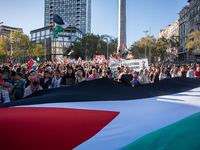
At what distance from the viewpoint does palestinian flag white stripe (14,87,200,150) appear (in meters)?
2.35

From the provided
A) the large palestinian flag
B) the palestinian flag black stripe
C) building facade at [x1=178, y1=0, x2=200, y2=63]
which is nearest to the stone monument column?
the palestinian flag black stripe

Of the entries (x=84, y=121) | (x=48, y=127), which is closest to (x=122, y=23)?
(x=84, y=121)

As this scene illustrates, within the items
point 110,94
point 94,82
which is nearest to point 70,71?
point 94,82

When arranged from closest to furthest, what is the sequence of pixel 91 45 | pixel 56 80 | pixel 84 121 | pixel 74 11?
pixel 84 121, pixel 56 80, pixel 91 45, pixel 74 11

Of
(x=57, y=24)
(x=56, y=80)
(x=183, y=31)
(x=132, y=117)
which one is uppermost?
(x=183, y=31)

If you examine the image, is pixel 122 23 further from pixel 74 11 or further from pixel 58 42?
pixel 74 11

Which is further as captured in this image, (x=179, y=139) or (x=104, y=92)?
(x=104, y=92)

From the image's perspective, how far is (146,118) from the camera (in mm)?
2682

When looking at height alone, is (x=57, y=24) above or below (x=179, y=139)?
above

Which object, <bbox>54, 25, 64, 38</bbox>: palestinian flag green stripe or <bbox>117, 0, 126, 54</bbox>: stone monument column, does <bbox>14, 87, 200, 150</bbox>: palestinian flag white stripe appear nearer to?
<bbox>54, 25, 64, 38</bbox>: palestinian flag green stripe

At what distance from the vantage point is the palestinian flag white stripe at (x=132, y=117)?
2.35 meters

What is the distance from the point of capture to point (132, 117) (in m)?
2.74

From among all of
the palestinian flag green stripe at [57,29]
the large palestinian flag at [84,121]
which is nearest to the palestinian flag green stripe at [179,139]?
the large palestinian flag at [84,121]

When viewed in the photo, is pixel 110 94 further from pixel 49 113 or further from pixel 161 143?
pixel 161 143
